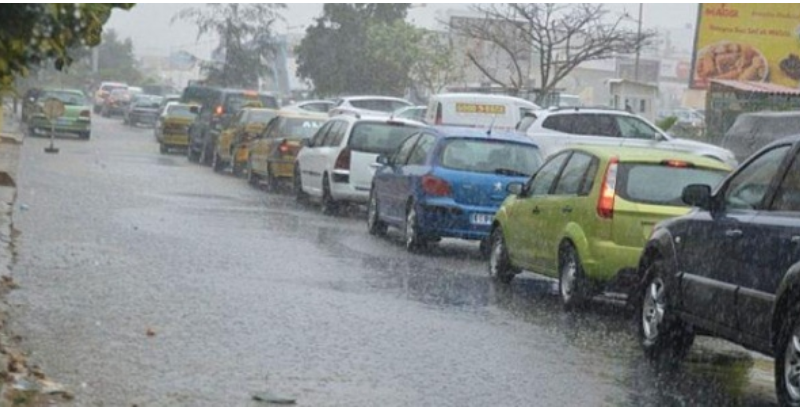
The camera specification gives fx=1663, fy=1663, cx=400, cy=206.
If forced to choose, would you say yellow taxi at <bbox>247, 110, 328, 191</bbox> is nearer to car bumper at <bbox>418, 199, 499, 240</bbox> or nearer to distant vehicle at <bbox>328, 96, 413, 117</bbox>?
distant vehicle at <bbox>328, 96, 413, 117</bbox>

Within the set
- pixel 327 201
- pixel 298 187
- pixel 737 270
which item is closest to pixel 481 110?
pixel 298 187

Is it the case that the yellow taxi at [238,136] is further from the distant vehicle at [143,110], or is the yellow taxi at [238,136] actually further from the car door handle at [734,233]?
the distant vehicle at [143,110]

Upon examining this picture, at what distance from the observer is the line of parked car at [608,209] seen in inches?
380

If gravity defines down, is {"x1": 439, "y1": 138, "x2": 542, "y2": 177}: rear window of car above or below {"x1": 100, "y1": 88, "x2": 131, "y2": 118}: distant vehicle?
above

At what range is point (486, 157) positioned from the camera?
18281mm

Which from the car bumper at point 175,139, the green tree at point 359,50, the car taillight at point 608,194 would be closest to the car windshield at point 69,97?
the car bumper at point 175,139

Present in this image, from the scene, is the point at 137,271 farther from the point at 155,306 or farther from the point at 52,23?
the point at 52,23

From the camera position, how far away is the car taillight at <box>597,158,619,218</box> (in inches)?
521

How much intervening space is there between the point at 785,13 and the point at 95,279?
130ft

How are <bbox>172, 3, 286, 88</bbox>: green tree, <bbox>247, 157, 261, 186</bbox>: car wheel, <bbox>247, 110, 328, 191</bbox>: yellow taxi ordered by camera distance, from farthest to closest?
<bbox>172, 3, 286, 88</bbox>: green tree, <bbox>247, 157, 261, 186</bbox>: car wheel, <bbox>247, 110, 328, 191</bbox>: yellow taxi

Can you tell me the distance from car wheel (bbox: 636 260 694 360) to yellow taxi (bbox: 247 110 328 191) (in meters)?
17.0

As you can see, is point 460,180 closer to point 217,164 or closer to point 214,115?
point 217,164

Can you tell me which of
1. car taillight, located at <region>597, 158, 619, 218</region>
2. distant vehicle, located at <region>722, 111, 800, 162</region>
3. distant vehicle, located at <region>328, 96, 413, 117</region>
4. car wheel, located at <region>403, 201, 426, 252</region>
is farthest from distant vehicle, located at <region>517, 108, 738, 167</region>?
distant vehicle, located at <region>328, 96, 413, 117</region>

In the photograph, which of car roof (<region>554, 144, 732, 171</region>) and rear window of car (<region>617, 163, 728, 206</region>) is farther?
car roof (<region>554, 144, 732, 171</region>)
